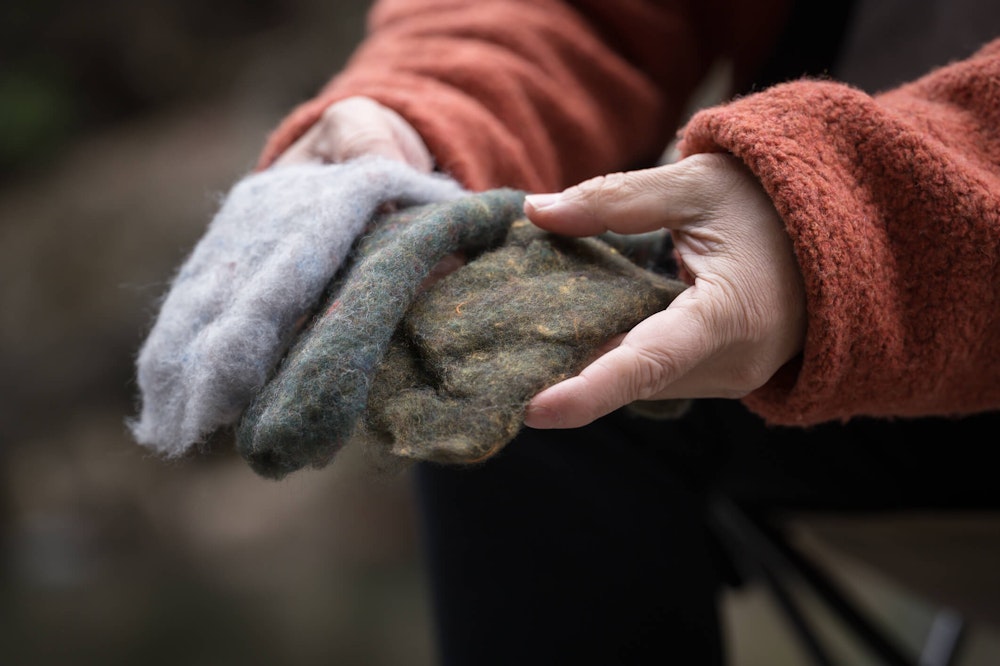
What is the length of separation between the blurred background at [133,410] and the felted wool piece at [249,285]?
102 cm

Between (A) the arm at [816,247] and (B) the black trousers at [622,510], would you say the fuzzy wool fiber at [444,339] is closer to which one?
(A) the arm at [816,247]

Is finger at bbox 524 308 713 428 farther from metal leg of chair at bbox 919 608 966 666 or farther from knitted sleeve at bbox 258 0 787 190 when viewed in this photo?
metal leg of chair at bbox 919 608 966 666

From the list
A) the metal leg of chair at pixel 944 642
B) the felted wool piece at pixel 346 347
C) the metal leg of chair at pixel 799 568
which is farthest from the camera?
the metal leg of chair at pixel 944 642

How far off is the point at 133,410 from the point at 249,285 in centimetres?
188

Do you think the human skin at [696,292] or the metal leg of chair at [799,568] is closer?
the human skin at [696,292]

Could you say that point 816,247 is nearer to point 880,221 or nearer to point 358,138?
point 880,221

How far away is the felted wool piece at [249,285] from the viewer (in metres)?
0.46

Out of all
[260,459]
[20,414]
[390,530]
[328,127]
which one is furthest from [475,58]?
[20,414]

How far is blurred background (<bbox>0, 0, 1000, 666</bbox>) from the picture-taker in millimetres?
1777

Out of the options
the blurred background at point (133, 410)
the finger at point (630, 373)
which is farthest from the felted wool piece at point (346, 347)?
the blurred background at point (133, 410)

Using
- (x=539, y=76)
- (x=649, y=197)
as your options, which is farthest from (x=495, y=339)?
(x=539, y=76)

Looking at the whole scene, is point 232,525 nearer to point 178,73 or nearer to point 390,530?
point 390,530

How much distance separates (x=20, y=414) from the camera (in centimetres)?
216

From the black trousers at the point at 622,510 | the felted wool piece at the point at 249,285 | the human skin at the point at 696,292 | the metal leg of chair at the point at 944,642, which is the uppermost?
the human skin at the point at 696,292
